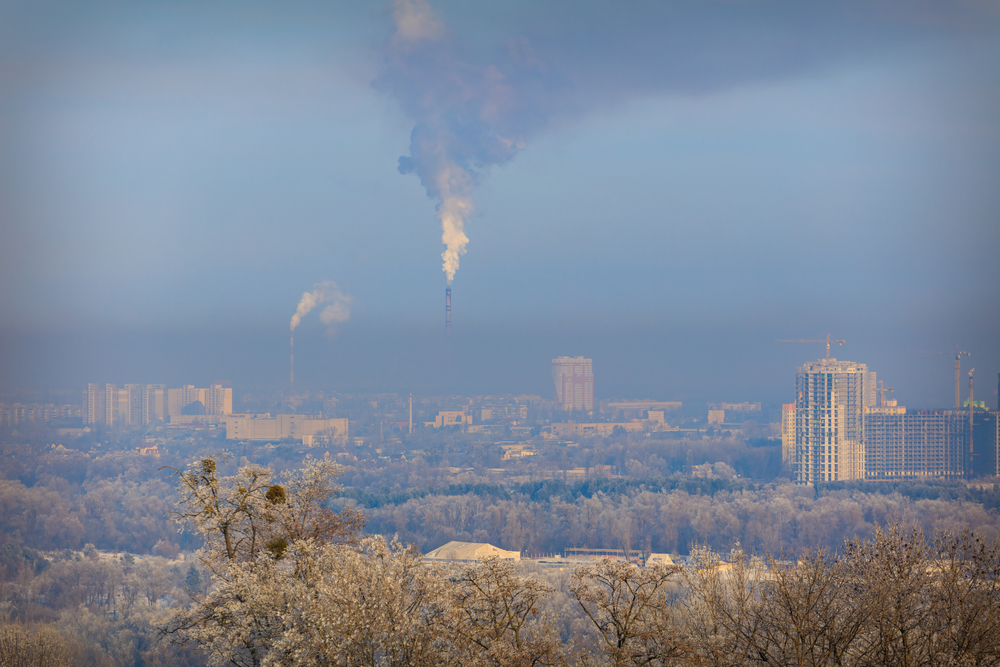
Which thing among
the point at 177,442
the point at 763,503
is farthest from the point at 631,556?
the point at 177,442

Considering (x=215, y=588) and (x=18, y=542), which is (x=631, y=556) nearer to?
(x=18, y=542)

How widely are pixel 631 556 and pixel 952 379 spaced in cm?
7869

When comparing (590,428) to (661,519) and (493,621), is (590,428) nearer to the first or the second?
(661,519)

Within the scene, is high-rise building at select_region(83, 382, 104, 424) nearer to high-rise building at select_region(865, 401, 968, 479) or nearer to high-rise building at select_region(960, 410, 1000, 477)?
high-rise building at select_region(865, 401, 968, 479)

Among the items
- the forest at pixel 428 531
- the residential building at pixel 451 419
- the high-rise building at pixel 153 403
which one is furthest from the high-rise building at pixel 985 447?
the high-rise building at pixel 153 403

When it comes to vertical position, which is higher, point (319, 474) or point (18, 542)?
point (319, 474)

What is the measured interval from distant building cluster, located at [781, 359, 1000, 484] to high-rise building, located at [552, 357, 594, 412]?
47841 millimetres

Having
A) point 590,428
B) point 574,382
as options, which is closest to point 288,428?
point 590,428

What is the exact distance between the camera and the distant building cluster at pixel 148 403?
11450cm

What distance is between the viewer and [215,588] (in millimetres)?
13484

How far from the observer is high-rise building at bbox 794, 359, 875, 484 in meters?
105

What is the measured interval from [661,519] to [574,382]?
8607 cm

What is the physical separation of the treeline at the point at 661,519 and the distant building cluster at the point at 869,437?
23.0m

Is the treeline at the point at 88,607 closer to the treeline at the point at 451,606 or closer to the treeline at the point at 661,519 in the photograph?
the treeline at the point at 451,606
